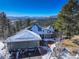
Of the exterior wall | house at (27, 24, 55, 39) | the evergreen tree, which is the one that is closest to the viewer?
the exterior wall

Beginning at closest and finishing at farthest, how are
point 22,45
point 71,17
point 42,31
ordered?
1. point 22,45
2. point 71,17
3. point 42,31

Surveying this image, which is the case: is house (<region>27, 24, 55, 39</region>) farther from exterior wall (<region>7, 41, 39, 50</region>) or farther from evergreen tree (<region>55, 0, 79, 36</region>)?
exterior wall (<region>7, 41, 39, 50</region>)

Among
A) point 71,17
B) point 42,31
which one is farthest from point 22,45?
point 42,31

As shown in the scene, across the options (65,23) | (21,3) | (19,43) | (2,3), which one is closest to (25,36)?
(19,43)

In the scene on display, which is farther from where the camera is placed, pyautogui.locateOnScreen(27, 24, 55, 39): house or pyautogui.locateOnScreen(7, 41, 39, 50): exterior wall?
pyautogui.locateOnScreen(27, 24, 55, 39): house

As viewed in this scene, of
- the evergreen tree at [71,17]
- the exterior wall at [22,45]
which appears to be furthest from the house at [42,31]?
the exterior wall at [22,45]

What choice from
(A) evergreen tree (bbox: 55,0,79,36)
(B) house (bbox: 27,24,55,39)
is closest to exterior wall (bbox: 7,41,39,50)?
(A) evergreen tree (bbox: 55,0,79,36)

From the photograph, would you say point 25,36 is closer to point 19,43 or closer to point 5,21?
point 19,43

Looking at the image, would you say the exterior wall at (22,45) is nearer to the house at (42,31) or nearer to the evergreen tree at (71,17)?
the evergreen tree at (71,17)

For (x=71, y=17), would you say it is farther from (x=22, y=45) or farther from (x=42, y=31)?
(x=42, y=31)

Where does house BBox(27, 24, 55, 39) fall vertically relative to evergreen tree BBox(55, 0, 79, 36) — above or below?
below

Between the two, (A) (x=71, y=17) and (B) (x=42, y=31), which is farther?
(B) (x=42, y=31)
